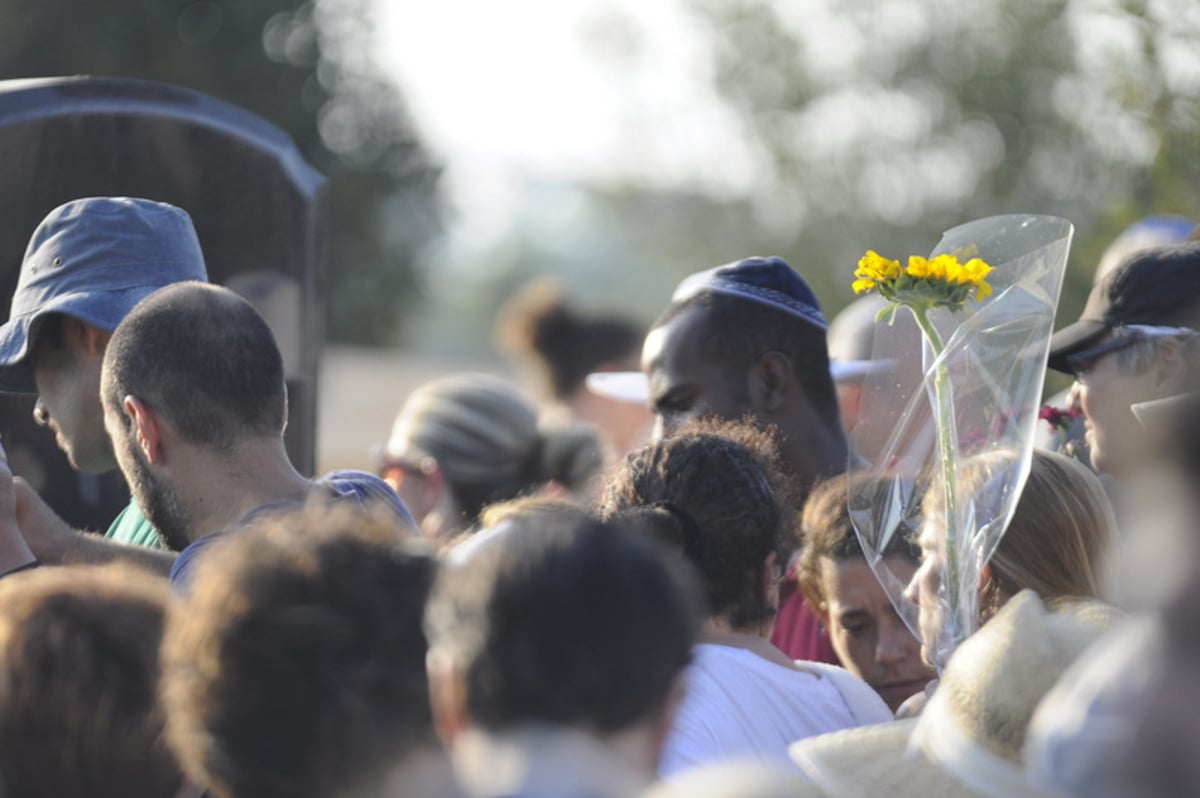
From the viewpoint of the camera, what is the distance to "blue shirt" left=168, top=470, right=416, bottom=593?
9.16 feet

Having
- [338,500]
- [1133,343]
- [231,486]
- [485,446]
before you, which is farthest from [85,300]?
[485,446]

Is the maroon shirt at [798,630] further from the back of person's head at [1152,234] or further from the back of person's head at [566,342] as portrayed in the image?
the back of person's head at [566,342]

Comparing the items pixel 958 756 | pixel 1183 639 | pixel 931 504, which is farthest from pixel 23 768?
pixel 931 504

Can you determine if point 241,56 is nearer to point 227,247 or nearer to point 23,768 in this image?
point 227,247

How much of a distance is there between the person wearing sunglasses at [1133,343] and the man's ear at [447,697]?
2006mm

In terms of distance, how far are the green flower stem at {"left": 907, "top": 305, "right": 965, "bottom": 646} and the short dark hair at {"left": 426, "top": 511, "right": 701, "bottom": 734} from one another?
1.16 metres

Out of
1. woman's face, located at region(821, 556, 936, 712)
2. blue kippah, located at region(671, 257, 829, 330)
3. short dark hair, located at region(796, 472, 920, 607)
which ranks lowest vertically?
woman's face, located at region(821, 556, 936, 712)

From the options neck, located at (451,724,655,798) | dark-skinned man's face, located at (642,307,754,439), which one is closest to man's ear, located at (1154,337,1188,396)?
dark-skinned man's face, located at (642,307,754,439)

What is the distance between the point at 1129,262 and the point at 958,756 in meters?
1.93

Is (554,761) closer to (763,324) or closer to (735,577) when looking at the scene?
(735,577)

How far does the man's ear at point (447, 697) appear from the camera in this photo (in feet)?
5.86

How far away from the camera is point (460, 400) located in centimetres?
599

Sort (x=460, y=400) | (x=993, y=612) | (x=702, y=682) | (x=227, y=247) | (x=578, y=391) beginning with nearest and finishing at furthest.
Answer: (x=702, y=682) → (x=993, y=612) → (x=227, y=247) → (x=460, y=400) → (x=578, y=391)

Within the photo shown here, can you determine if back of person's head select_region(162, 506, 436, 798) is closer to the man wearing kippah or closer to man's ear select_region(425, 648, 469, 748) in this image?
man's ear select_region(425, 648, 469, 748)
